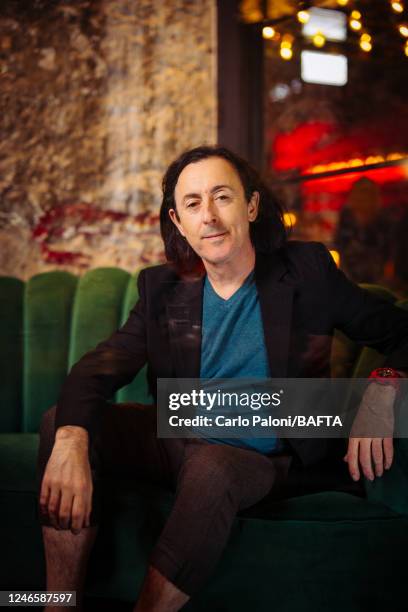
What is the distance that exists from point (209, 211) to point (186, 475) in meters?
0.56

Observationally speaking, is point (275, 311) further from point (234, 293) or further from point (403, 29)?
point (403, 29)

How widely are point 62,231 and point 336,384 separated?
1.39 metres

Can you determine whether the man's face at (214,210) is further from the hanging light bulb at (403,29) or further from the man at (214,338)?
the hanging light bulb at (403,29)

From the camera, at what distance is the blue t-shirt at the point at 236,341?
135 centimetres

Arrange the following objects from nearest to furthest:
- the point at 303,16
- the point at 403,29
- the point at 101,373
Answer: the point at 101,373
the point at 403,29
the point at 303,16

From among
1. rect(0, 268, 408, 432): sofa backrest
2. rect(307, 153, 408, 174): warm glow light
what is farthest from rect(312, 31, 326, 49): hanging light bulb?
rect(0, 268, 408, 432): sofa backrest

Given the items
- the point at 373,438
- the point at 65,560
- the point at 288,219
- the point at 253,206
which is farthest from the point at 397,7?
the point at 65,560

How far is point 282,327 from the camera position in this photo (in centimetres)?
137

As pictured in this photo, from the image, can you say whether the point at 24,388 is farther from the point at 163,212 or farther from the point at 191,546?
the point at 191,546

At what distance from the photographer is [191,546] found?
105cm

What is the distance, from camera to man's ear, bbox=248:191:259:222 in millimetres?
1497

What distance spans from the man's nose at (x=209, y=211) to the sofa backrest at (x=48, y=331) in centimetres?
59

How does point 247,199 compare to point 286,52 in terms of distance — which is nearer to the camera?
point 247,199

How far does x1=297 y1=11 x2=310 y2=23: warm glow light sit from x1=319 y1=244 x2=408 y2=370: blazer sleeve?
60.6 inches
